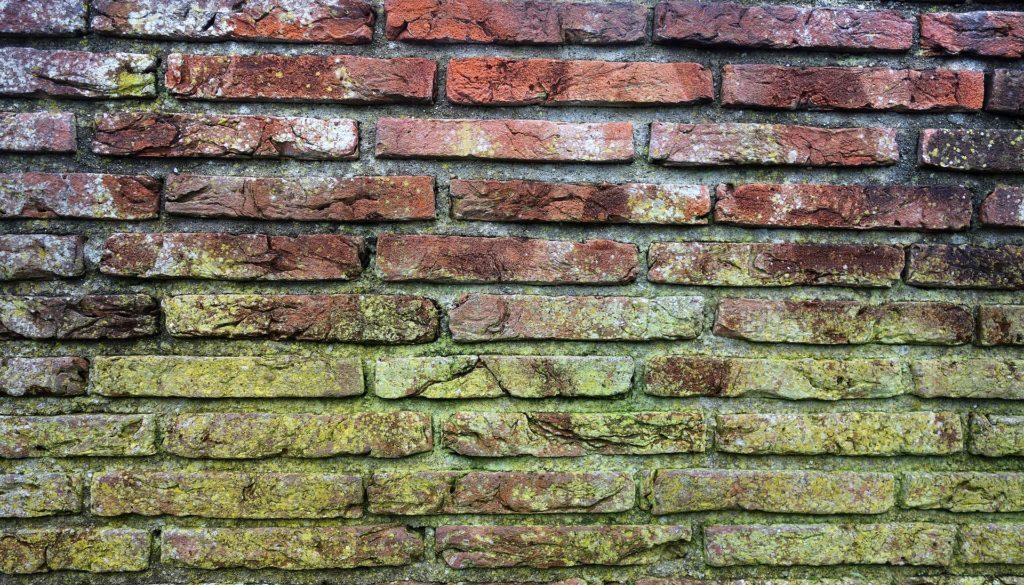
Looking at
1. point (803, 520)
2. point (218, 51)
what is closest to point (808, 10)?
point (803, 520)

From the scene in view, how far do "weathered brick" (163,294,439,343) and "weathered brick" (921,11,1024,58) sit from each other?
1.11 m

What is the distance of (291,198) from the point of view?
Result: 1.18m

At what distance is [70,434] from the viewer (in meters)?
1.19

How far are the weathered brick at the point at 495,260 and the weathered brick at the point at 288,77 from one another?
0.93 feet

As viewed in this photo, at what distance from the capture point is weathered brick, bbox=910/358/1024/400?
1.23 m

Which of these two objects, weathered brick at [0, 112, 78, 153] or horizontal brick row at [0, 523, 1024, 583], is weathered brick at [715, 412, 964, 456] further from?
weathered brick at [0, 112, 78, 153]

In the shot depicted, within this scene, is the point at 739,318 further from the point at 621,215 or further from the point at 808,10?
the point at 808,10

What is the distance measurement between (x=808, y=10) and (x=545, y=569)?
3.93 ft

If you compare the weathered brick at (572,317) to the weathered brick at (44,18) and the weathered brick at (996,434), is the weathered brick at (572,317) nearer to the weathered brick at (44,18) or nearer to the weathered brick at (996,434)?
the weathered brick at (996,434)

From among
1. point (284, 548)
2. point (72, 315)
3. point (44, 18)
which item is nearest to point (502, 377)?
point (284, 548)

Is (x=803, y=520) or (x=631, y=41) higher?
(x=631, y=41)

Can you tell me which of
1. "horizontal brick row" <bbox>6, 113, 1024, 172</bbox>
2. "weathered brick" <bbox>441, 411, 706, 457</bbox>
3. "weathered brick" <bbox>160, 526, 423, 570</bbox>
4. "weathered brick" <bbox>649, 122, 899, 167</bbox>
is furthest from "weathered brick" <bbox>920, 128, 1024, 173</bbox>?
"weathered brick" <bbox>160, 526, 423, 570</bbox>

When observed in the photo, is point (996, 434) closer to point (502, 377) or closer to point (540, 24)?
point (502, 377)

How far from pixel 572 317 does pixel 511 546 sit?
0.46 metres
